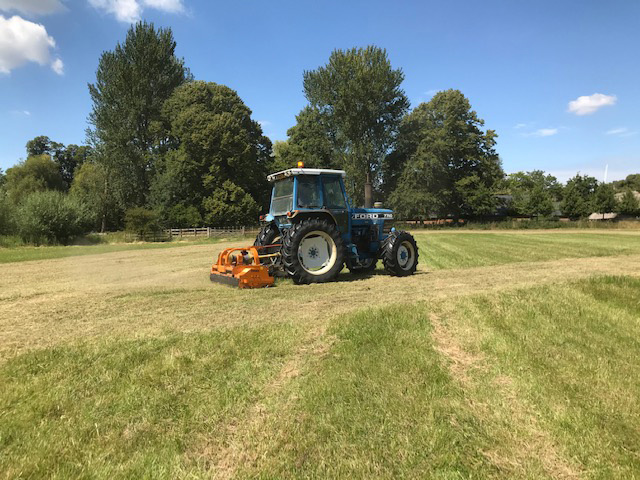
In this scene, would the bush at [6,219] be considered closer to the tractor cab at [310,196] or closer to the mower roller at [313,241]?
the mower roller at [313,241]

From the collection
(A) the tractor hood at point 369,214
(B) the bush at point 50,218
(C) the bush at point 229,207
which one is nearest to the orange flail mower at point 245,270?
(A) the tractor hood at point 369,214

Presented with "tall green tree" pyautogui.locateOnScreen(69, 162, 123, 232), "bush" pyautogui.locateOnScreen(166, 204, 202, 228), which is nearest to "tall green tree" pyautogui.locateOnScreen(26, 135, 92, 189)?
"tall green tree" pyautogui.locateOnScreen(69, 162, 123, 232)

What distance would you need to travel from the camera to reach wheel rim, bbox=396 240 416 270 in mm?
9844

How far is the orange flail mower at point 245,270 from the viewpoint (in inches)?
307

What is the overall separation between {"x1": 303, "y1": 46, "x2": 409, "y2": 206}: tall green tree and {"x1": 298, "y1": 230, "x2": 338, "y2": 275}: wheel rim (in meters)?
41.4

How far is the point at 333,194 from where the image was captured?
30.9ft

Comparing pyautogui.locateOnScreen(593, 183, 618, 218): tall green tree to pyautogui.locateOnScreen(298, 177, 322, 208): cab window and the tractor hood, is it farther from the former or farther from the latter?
pyautogui.locateOnScreen(298, 177, 322, 208): cab window

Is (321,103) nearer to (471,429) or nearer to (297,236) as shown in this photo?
(297,236)

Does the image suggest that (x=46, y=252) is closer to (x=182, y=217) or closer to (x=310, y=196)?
(x=310, y=196)

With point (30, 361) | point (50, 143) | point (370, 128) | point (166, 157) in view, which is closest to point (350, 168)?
point (370, 128)

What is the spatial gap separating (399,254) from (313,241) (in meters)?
2.26

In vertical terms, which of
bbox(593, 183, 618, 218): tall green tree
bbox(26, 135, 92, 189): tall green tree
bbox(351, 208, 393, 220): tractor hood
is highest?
bbox(26, 135, 92, 189): tall green tree

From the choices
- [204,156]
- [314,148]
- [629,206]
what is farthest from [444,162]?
[204,156]

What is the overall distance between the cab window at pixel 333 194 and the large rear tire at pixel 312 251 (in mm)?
455
